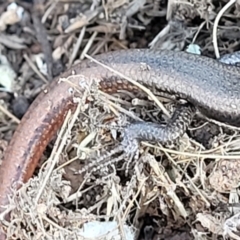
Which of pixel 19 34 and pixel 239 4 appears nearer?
pixel 239 4

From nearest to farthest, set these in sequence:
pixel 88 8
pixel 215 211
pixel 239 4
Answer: pixel 215 211 < pixel 239 4 < pixel 88 8

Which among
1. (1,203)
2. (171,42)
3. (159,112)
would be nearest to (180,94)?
(159,112)

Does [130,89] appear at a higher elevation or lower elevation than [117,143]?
higher

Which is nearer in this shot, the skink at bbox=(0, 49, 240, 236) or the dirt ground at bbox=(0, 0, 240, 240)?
the dirt ground at bbox=(0, 0, 240, 240)

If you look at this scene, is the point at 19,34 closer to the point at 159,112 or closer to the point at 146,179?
the point at 159,112
